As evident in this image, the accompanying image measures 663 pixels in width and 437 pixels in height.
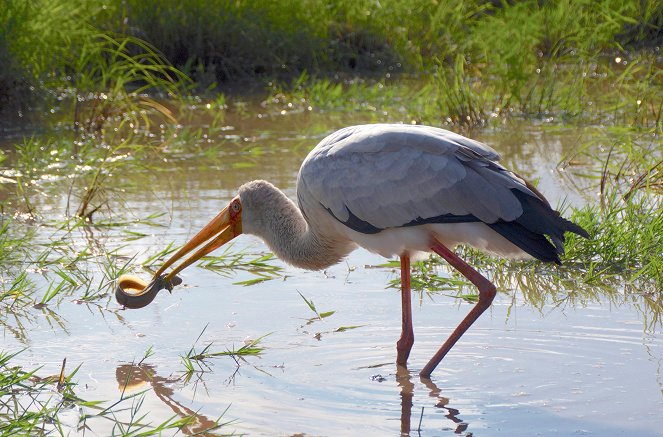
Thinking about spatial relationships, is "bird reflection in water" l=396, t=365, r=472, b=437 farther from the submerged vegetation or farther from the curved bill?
the curved bill

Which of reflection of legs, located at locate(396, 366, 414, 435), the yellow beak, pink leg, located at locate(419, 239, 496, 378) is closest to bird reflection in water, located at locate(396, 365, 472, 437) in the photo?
reflection of legs, located at locate(396, 366, 414, 435)

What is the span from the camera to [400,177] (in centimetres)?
430

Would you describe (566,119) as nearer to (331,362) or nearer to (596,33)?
(596,33)

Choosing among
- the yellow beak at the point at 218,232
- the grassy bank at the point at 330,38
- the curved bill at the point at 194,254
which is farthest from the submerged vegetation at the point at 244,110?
the yellow beak at the point at 218,232

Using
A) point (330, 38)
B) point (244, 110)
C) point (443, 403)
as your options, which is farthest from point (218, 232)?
point (330, 38)

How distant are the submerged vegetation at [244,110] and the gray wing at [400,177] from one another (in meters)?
0.58

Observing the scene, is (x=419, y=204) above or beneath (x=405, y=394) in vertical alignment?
above

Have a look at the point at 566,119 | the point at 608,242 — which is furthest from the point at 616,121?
the point at 608,242

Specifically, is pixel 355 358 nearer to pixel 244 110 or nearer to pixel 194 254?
pixel 194 254

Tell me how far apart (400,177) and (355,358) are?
2.24 ft

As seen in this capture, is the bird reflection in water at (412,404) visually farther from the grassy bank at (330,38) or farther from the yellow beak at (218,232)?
the grassy bank at (330,38)

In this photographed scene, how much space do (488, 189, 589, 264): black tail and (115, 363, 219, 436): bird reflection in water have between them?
1222 millimetres

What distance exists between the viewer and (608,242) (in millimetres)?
5223

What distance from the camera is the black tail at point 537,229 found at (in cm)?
402
